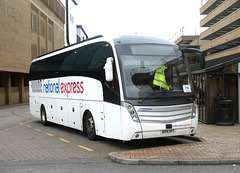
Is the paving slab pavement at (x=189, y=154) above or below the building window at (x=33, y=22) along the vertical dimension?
below

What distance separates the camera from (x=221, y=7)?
49219 mm

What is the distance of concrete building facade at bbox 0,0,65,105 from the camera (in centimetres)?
3294

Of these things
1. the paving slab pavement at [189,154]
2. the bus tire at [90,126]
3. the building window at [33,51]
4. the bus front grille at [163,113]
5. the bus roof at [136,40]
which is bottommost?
the paving slab pavement at [189,154]

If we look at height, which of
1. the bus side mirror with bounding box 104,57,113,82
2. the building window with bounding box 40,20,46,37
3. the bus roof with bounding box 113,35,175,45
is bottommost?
the bus side mirror with bounding box 104,57,113,82

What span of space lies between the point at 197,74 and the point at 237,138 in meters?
5.08

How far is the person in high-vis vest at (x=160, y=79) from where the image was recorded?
8.21 metres

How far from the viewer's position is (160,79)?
8.25 m

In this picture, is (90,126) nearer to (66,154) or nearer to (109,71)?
(66,154)

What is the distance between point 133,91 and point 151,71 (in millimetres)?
755

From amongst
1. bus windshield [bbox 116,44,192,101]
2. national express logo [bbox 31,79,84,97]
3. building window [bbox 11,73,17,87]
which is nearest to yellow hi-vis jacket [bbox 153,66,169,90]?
bus windshield [bbox 116,44,192,101]

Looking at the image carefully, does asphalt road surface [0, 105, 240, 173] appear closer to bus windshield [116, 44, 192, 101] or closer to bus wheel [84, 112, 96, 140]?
bus wheel [84, 112, 96, 140]

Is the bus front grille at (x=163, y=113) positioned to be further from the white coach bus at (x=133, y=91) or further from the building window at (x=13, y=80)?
the building window at (x=13, y=80)

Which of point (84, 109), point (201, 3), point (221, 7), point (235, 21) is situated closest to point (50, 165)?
point (84, 109)

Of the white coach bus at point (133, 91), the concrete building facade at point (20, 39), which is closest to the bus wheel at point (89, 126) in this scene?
the white coach bus at point (133, 91)
